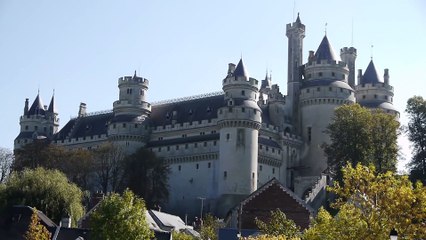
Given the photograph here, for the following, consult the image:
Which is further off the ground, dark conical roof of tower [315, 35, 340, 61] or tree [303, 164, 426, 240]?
dark conical roof of tower [315, 35, 340, 61]

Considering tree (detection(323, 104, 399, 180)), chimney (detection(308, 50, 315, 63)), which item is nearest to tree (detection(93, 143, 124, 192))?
chimney (detection(308, 50, 315, 63))

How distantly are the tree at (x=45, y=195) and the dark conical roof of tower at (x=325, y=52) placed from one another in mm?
42788

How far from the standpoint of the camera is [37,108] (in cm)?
11444

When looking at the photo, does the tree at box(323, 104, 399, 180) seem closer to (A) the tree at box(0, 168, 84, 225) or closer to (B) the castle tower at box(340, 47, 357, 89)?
(A) the tree at box(0, 168, 84, 225)

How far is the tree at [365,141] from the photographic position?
75.4 meters

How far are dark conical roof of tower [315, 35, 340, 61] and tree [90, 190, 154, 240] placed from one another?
60429mm

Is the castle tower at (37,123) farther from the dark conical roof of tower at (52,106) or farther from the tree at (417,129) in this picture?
the tree at (417,129)

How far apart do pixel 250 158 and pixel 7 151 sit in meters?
42.6

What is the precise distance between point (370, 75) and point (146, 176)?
3314 centimetres

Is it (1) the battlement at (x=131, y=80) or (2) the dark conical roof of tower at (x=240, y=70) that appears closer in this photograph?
(2) the dark conical roof of tower at (x=240, y=70)

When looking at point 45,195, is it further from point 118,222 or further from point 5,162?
point 5,162

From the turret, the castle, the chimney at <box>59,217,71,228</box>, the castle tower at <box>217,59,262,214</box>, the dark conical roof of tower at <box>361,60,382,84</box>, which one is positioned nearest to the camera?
the chimney at <box>59,217,71,228</box>

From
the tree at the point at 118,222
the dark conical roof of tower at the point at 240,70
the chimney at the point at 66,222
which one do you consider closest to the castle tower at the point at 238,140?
the dark conical roof of tower at the point at 240,70

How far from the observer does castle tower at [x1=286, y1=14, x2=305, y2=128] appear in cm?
9806
